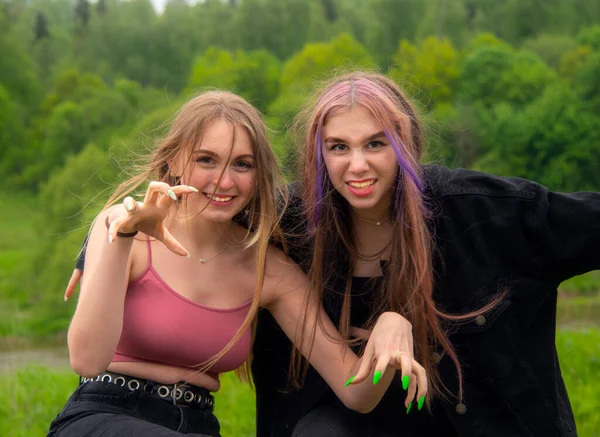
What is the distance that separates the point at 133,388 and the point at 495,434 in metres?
1.21

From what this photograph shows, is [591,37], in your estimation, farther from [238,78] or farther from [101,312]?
[101,312]

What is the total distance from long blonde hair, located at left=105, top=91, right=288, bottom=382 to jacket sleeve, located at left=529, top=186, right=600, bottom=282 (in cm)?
86

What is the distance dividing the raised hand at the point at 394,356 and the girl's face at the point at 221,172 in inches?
24.2

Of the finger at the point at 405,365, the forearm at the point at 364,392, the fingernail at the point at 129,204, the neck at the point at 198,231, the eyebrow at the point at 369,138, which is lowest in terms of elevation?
the forearm at the point at 364,392

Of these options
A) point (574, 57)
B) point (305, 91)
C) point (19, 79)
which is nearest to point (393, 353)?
point (305, 91)

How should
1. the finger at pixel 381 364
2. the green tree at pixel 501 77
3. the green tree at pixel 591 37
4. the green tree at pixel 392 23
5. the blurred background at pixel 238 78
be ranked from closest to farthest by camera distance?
the finger at pixel 381 364 < the blurred background at pixel 238 78 < the green tree at pixel 501 77 < the green tree at pixel 591 37 < the green tree at pixel 392 23

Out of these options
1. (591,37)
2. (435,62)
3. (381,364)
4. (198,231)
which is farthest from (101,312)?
(591,37)

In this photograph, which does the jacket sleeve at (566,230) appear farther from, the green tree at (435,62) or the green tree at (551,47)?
the green tree at (551,47)

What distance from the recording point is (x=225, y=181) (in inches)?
114

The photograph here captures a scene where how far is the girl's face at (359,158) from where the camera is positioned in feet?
9.60

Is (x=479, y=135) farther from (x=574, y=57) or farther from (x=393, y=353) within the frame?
(x=393, y=353)

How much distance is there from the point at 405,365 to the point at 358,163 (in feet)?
2.31

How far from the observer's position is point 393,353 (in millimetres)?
2572

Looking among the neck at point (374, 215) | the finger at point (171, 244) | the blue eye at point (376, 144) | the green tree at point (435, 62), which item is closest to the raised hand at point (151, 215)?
the finger at point (171, 244)
